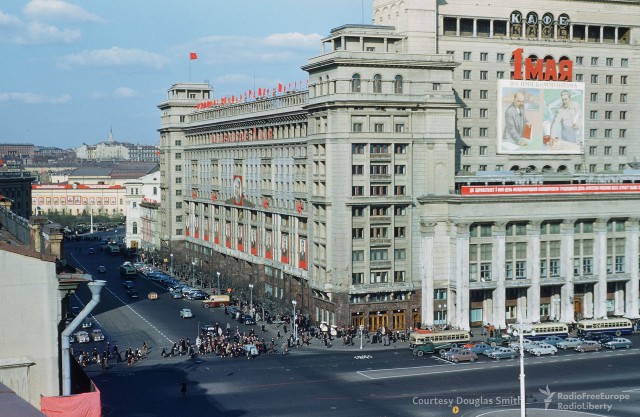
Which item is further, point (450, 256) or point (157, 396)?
point (450, 256)

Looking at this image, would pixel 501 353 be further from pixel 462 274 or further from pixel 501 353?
pixel 462 274

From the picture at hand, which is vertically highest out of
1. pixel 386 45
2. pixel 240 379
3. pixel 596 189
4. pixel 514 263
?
pixel 386 45

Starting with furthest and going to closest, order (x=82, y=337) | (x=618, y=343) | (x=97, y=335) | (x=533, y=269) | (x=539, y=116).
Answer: (x=539, y=116)
(x=533, y=269)
(x=97, y=335)
(x=82, y=337)
(x=618, y=343)

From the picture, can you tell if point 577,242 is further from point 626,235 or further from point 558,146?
point 558,146

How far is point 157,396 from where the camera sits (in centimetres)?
8406

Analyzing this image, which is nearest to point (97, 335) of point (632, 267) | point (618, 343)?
point (618, 343)

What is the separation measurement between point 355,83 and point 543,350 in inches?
1504

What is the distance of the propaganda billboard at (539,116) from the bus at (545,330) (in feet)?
95.5

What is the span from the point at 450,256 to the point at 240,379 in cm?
3769

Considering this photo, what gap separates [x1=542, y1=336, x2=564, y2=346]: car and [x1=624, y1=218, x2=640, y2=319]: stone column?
2030 cm

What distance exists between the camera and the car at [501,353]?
101438 mm

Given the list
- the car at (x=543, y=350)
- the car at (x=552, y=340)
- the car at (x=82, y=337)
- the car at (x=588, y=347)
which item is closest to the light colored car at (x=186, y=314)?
the car at (x=82, y=337)

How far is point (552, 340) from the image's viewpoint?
10856 cm

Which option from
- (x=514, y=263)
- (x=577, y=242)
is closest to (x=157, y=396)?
(x=514, y=263)
